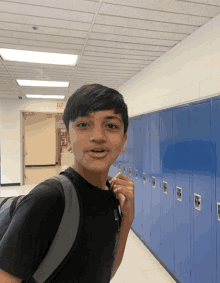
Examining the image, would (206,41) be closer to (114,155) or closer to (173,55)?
(173,55)

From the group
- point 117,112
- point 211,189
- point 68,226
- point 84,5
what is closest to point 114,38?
point 84,5

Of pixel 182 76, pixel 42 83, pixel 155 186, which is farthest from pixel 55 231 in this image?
pixel 42 83

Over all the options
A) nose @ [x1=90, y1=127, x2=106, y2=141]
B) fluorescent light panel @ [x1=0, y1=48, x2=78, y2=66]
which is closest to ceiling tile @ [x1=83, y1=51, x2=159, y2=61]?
fluorescent light panel @ [x1=0, y1=48, x2=78, y2=66]

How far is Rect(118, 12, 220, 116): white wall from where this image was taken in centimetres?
196

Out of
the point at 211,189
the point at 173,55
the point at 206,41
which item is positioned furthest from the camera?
the point at 173,55

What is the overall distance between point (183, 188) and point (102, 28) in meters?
2.01

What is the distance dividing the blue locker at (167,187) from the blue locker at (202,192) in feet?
1.28

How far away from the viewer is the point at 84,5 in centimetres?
186

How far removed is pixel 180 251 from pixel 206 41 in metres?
2.27

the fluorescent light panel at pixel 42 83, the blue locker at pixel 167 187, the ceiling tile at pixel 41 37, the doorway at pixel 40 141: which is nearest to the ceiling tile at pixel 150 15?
the ceiling tile at pixel 41 37

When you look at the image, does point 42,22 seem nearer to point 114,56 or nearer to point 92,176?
point 114,56

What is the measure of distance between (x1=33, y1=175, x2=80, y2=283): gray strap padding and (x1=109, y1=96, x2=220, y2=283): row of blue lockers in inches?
63.4

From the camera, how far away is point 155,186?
2879 mm

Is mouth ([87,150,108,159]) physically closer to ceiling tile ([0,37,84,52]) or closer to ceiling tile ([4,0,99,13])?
ceiling tile ([4,0,99,13])
